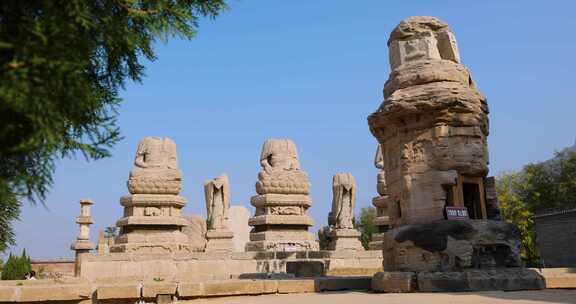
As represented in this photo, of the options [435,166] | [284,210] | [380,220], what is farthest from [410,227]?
[380,220]

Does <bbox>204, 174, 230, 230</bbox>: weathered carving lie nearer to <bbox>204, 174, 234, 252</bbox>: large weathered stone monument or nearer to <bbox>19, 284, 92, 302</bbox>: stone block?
<bbox>204, 174, 234, 252</bbox>: large weathered stone monument

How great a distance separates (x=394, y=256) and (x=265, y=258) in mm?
5739

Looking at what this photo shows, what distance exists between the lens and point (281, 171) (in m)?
16.3

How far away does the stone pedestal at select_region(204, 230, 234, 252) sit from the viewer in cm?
1541

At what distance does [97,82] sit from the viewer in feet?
16.9

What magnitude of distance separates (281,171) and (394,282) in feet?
27.3

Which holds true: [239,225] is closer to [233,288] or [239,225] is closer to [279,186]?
[279,186]

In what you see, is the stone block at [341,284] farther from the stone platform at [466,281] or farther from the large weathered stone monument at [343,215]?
the large weathered stone monument at [343,215]

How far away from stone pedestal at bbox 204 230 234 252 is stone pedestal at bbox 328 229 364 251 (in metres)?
3.62

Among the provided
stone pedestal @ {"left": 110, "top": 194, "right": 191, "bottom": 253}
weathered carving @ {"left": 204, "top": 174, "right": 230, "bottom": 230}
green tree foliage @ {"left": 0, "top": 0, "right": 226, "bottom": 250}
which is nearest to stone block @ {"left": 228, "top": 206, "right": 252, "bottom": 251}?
weathered carving @ {"left": 204, "top": 174, "right": 230, "bottom": 230}

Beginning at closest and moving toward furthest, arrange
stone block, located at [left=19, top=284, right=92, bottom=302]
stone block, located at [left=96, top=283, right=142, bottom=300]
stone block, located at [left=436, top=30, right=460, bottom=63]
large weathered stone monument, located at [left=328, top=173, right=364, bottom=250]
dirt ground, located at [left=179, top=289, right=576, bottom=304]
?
1. dirt ground, located at [left=179, top=289, right=576, bottom=304]
2. stone block, located at [left=19, top=284, right=92, bottom=302]
3. stone block, located at [left=96, top=283, right=142, bottom=300]
4. stone block, located at [left=436, top=30, right=460, bottom=63]
5. large weathered stone monument, located at [left=328, top=173, right=364, bottom=250]

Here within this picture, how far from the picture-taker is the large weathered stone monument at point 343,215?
647 inches

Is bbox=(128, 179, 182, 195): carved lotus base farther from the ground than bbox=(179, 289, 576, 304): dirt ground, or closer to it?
farther from the ground

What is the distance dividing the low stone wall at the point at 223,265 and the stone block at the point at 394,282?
3.74m
